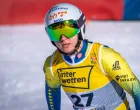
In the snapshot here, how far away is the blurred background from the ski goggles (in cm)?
178

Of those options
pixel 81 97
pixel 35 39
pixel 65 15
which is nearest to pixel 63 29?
pixel 65 15

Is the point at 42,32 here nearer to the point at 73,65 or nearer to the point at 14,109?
the point at 14,109

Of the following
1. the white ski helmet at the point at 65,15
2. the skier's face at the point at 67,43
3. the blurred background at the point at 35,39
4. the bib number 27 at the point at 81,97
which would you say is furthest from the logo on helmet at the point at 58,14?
the blurred background at the point at 35,39

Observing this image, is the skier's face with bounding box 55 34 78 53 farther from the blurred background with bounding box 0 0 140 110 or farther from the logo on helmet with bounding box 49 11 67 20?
the blurred background with bounding box 0 0 140 110

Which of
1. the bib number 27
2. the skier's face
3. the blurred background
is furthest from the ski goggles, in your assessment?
the blurred background

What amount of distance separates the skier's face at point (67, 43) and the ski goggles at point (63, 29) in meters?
0.02

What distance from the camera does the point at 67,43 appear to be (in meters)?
2.74

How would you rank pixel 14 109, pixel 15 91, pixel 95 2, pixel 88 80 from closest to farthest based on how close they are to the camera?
1. pixel 88 80
2. pixel 14 109
3. pixel 15 91
4. pixel 95 2

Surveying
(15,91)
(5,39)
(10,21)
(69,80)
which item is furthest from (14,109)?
(10,21)

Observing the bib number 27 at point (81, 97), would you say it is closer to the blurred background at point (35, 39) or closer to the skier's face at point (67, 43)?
the skier's face at point (67, 43)

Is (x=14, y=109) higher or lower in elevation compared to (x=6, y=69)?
lower

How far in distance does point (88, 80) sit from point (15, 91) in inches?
86.9

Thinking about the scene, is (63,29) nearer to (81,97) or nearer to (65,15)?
(65,15)

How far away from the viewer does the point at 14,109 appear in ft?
14.7
